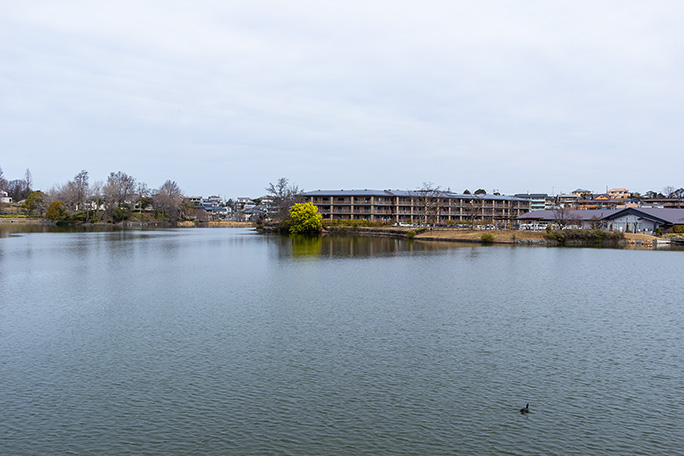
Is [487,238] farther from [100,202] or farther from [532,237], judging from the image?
[100,202]

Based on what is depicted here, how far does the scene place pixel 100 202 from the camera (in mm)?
143875

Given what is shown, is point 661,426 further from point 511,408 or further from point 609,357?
point 609,357

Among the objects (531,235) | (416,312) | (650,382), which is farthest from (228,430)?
(531,235)

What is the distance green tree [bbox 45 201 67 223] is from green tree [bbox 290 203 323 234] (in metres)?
78.0

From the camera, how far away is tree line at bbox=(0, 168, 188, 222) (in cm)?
13700

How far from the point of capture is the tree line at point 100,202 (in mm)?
137000

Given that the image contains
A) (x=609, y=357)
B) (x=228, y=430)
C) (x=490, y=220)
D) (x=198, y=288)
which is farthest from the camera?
(x=490, y=220)

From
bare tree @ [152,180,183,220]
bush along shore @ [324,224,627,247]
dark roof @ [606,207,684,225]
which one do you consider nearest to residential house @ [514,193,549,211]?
dark roof @ [606,207,684,225]

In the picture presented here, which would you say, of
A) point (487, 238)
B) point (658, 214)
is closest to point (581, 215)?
point (658, 214)

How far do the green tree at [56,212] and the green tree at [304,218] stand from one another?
256 ft

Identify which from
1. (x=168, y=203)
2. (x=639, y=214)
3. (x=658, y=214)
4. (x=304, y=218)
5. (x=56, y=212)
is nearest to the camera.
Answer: (x=658, y=214)

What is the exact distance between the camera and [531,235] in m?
77.2

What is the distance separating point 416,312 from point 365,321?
338 cm

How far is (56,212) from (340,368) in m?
143
